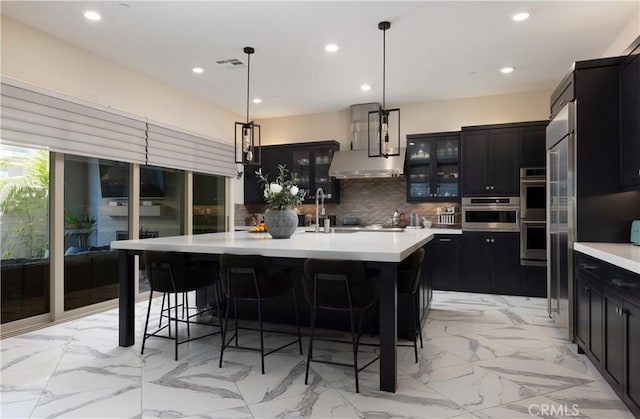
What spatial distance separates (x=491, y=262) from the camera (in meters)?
5.46

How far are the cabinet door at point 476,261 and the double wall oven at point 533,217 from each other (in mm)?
444

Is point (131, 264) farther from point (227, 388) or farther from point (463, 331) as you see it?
point (463, 331)

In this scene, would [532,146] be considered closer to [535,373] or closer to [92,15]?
[535,373]

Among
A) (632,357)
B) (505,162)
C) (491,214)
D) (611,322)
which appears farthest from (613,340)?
(505,162)

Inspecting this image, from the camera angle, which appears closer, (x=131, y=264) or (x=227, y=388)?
(x=227, y=388)

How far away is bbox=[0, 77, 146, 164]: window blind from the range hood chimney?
2982 millimetres

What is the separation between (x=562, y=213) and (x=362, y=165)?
319 cm

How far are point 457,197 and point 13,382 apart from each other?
5.49 m

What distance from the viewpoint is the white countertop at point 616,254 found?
1988 millimetres

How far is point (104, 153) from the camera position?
4.38 meters

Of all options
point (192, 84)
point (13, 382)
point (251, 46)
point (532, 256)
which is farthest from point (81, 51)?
point (532, 256)

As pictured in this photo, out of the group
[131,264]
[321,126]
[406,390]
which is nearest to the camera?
[406,390]

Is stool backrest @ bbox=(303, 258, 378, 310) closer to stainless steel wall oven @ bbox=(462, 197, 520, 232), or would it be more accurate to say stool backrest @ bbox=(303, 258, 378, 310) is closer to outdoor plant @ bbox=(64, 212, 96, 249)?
outdoor plant @ bbox=(64, 212, 96, 249)

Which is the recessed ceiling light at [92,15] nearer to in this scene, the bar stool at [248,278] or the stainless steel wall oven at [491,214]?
the bar stool at [248,278]
